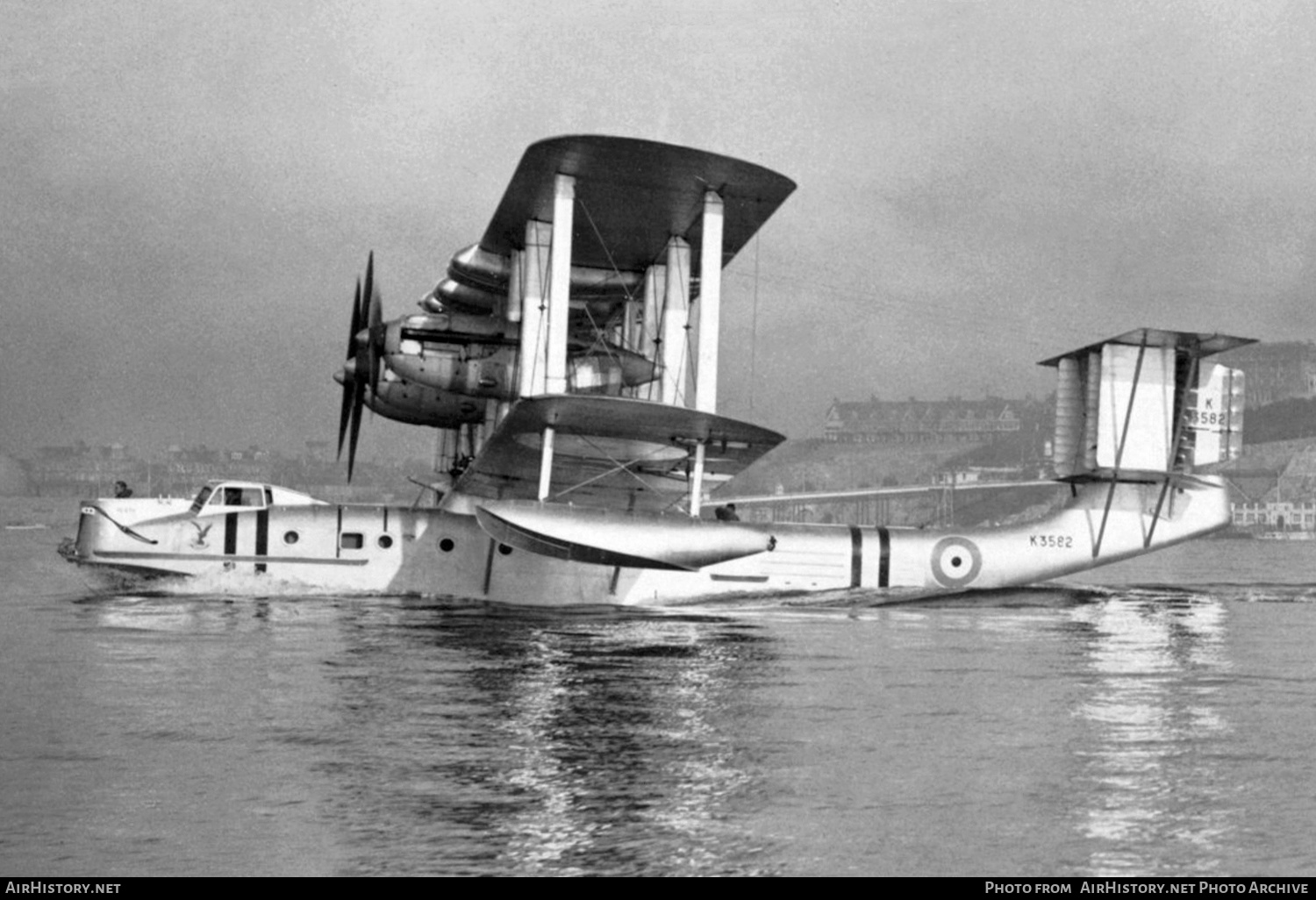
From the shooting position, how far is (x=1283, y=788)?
7.30m

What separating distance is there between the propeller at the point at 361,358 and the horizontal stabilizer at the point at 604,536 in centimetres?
571

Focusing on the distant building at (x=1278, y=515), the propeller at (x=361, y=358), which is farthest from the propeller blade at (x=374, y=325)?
the distant building at (x=1278, y=515)

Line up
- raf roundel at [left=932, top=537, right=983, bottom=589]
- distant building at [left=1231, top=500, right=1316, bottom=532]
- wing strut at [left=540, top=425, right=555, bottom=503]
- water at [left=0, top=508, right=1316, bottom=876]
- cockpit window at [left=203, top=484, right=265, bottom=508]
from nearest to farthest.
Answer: water at [left=0, top=508, right=1316, bottom=876] < wing strut at [left=540, top=425, right=555, bottom=503] < cockpit window at [left=203, top=484, right=265, bottom=508] < raf roundel at [left=932, top=537, right=983, bottom=589] < distant building at [left=1231, top=500, right=1316, bottom=532]

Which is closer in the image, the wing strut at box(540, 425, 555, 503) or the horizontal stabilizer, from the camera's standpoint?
the horizontal stabilizer

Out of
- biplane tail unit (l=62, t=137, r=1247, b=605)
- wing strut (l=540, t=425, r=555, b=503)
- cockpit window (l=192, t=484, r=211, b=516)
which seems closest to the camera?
wing strut (l=540, t=425, r=555, b=503)

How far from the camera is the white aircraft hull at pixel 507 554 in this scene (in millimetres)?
21281

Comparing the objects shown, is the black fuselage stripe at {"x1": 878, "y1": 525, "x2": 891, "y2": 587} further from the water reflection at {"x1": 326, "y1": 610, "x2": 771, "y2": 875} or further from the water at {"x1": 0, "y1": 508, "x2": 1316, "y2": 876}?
the water reflection at {"x1": 326, "y1": 610, "x2": 771, "y2": 875}

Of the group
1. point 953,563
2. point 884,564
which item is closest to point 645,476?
point 884,564

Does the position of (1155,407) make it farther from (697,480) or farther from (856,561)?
(697,480)

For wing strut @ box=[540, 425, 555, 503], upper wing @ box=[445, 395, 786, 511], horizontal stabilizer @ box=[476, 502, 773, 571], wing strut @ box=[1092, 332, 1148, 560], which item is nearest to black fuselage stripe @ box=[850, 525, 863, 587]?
upper wing @ box=[445, 395, 786, 511]

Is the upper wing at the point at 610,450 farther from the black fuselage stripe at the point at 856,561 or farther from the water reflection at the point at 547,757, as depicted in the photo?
the water reflection at the point at 547,757

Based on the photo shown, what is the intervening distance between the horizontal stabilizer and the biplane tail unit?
1633 mm

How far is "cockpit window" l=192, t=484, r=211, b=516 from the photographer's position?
2166cm

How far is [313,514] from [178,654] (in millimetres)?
8237
